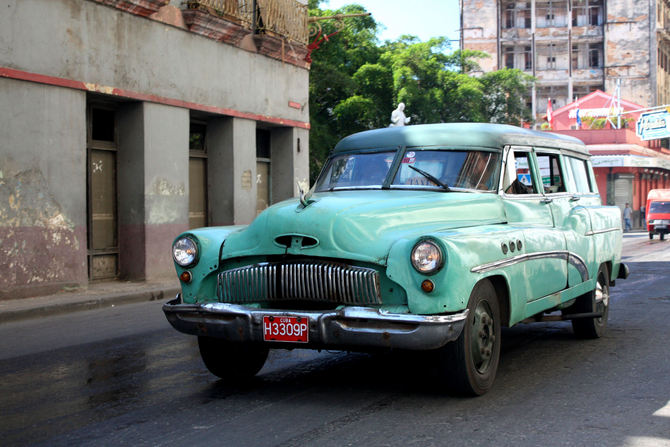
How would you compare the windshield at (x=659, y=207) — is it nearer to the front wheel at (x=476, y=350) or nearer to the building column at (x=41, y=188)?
the building column at (x=41, y=188)

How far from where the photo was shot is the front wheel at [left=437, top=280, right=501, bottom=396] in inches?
197

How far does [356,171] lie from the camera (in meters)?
6.49

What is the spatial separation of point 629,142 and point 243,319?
2009 inches

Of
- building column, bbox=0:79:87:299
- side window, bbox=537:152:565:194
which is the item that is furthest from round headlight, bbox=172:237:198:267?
building column, bbox=0:79:87:299

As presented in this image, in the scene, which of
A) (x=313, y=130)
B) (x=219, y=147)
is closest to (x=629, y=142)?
(x=313, y=130)

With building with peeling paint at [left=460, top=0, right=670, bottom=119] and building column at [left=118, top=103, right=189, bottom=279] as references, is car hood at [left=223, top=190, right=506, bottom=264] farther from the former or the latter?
building with peeling paint at [left=460, top=0, right=670, bottom=119]

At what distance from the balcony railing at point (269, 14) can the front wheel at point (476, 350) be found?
11429 mm

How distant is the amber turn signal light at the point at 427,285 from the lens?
4770 millimetres

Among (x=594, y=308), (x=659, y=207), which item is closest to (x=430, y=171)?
(x=594, y=308)

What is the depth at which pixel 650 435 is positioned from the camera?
4441 millimetres

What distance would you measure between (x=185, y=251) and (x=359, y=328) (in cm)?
153

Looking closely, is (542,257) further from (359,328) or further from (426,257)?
(359,328)

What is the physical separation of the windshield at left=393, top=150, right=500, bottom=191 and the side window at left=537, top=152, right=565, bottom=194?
2.73 feet

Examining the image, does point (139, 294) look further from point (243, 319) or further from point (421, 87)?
point (421, 87)
